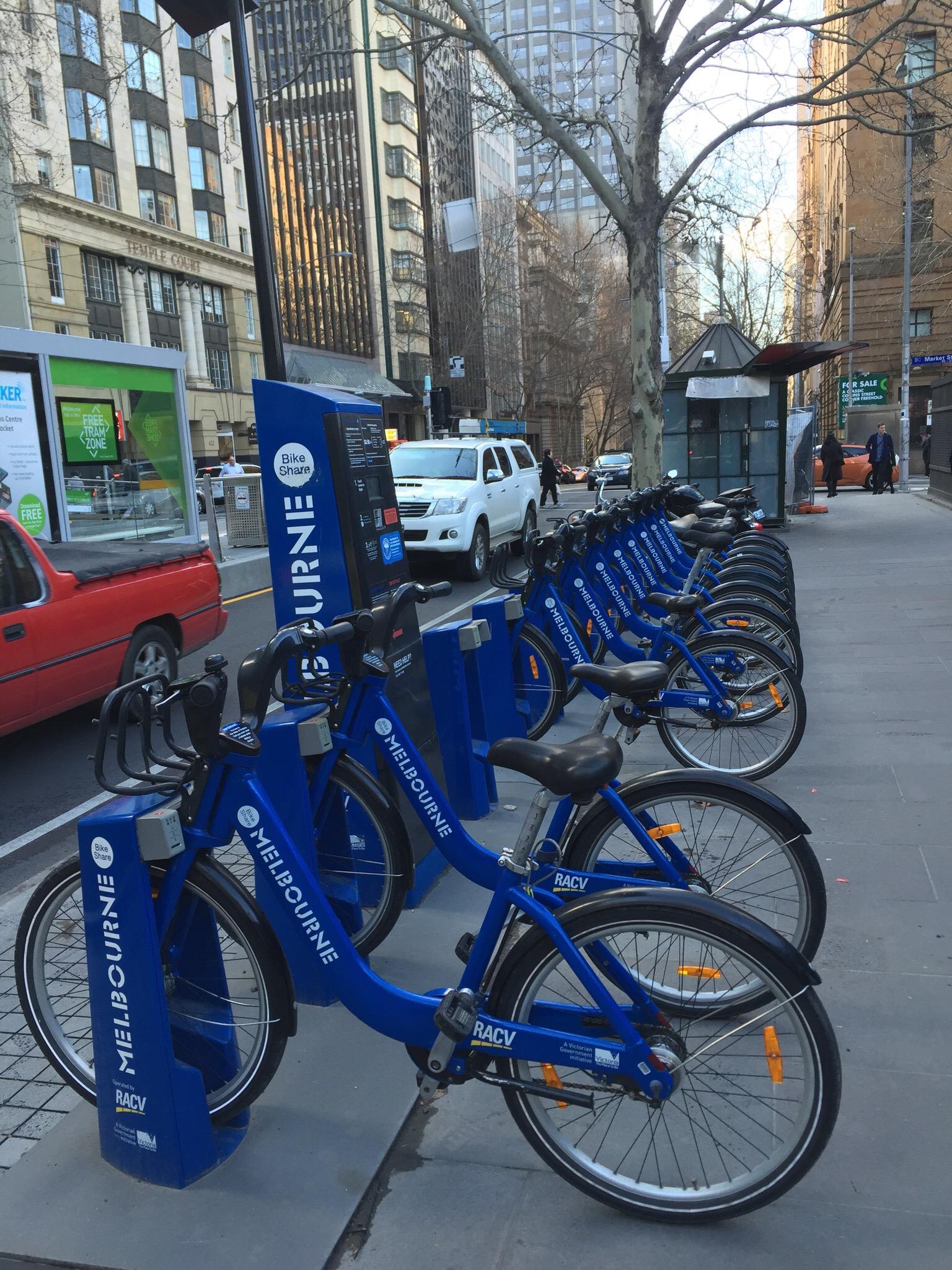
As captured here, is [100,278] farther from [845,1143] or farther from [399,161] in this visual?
[845,1143]

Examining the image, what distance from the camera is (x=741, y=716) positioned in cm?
498

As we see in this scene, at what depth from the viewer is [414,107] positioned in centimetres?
6347

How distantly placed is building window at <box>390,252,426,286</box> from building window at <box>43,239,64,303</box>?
1037 inches

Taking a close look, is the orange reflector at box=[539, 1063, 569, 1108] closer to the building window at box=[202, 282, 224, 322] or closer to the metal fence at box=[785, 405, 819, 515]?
the metal fence at box=[785, 405, 819, 515]

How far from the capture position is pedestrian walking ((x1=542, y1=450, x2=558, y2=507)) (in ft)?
98.4

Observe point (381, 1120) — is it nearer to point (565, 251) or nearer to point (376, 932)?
point (376, 932)

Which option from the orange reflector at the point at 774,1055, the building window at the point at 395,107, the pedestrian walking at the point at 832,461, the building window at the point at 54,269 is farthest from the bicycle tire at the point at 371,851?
the building window at the point at 395,107

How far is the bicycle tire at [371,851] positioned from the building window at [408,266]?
62190 mm

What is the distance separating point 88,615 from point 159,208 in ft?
145

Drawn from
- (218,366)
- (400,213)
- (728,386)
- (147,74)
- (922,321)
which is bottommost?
(728,386)

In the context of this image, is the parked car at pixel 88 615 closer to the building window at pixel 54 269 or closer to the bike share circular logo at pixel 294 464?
the bike share circular logo at pixel 294 464

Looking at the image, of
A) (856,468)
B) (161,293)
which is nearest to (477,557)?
(856,468)

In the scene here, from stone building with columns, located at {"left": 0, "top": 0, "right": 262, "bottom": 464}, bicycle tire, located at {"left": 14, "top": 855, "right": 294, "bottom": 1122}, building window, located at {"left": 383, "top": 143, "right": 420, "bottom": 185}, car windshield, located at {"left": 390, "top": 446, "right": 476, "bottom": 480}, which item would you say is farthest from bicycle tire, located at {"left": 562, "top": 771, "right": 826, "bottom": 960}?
building window, located at {"left": 383, "top": 143, "right": 420, "bottom": 185}

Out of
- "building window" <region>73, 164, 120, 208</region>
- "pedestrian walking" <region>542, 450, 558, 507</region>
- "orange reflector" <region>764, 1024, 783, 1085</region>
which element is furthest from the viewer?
"building window" <region>73, 164, 120, 208</region>
